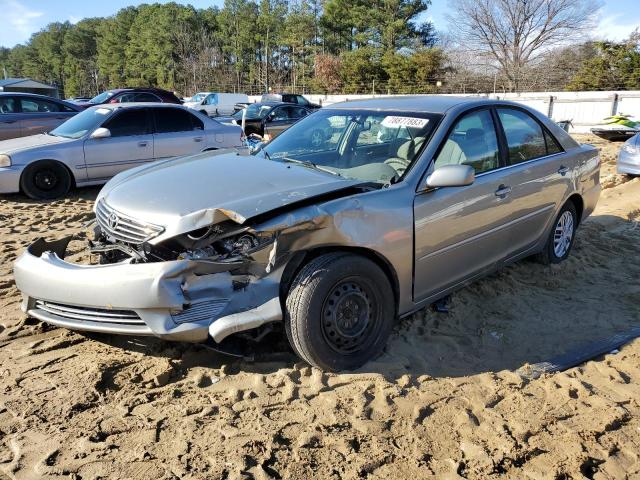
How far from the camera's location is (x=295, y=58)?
5834 centimetres

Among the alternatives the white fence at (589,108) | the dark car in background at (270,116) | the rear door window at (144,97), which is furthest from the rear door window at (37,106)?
the white fence at (589,108)

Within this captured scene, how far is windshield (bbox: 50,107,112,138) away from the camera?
26.9 feet

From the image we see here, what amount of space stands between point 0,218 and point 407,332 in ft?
18.6

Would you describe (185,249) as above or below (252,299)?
above

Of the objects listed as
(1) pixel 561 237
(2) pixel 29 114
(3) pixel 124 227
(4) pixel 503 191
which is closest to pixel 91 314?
(3) pixel 124 227

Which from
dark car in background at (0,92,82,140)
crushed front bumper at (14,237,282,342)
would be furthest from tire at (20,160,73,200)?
crushed front bumper at (14,237,282,342)

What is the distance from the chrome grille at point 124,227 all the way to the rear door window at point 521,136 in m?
2.83

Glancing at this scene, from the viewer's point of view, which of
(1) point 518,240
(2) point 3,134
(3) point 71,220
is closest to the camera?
(1) point 518,240

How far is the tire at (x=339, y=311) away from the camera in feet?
9.46

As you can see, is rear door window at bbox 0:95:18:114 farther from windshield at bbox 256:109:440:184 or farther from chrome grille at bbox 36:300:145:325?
chrome grille at bbox 36:300:145:325

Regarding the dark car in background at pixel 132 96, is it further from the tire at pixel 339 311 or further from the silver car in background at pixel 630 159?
the tire at pixel 339 311

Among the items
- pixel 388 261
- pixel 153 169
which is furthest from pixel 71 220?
pixel 388 261

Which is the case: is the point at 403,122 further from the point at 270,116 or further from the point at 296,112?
the point at 296,112

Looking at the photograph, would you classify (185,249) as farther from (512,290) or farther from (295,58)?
(295,58)
